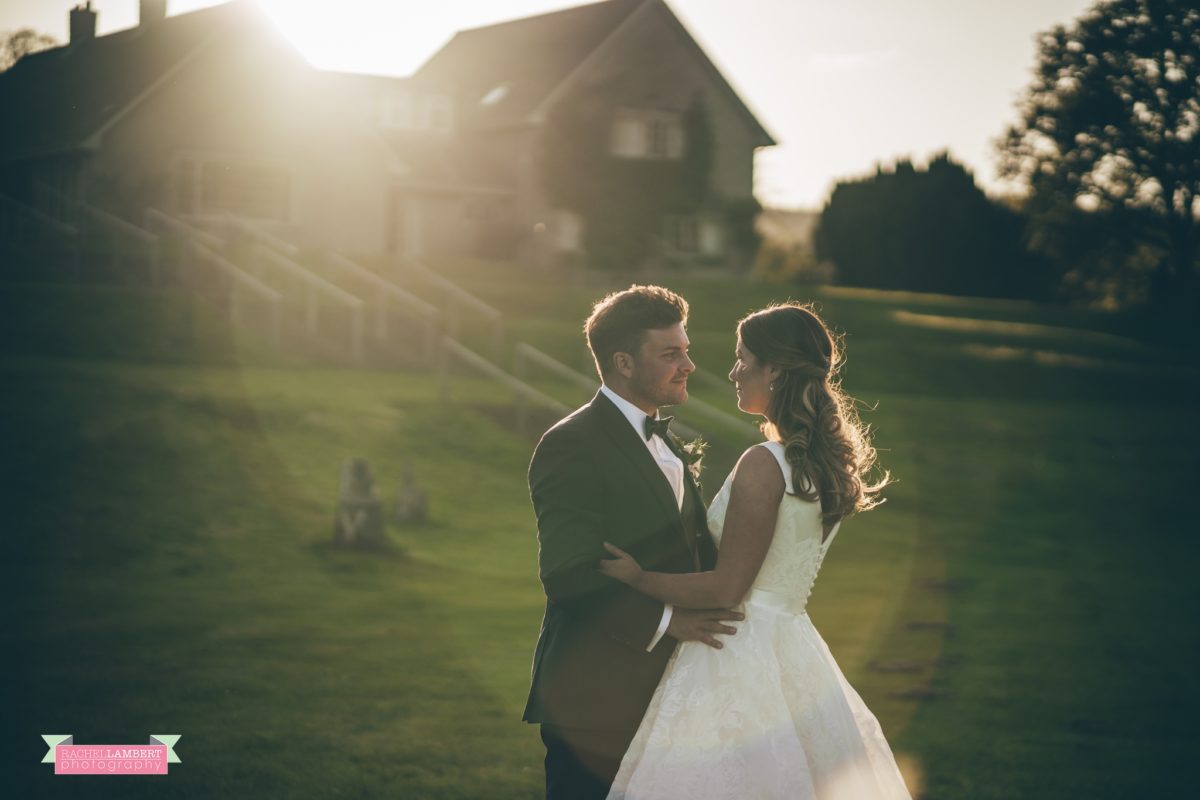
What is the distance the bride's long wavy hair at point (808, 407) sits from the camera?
4.98 meters

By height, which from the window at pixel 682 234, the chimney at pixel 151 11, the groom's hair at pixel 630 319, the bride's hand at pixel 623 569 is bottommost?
the bride's hand at pixel 623 569

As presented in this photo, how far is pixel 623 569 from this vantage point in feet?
15.4

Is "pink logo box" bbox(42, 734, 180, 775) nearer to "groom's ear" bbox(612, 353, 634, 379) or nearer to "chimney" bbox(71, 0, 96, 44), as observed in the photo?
"groom's ear" bbox(612, 353, 634, 379)

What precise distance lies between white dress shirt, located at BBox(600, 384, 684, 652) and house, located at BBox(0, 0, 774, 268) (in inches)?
1231

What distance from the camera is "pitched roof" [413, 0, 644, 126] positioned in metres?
46.1

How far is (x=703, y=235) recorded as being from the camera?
48250mm

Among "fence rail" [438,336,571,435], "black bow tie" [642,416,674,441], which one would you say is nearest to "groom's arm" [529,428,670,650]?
"black bow tie" [642,416,674,441]

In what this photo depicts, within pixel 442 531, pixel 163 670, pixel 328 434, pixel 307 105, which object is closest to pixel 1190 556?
pixel 442 531

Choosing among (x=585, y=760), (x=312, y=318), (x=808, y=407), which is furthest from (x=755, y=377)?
(x=312, y=318)

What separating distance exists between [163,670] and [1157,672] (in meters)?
8.78

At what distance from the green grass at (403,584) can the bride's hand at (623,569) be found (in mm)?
3498

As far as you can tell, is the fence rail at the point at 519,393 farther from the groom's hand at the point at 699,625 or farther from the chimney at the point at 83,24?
the chimney at the point at 83,24

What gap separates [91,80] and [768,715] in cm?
3817

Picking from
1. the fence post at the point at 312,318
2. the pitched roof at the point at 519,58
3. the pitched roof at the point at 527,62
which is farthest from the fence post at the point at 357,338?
the pitched roof at the point at 519,58
